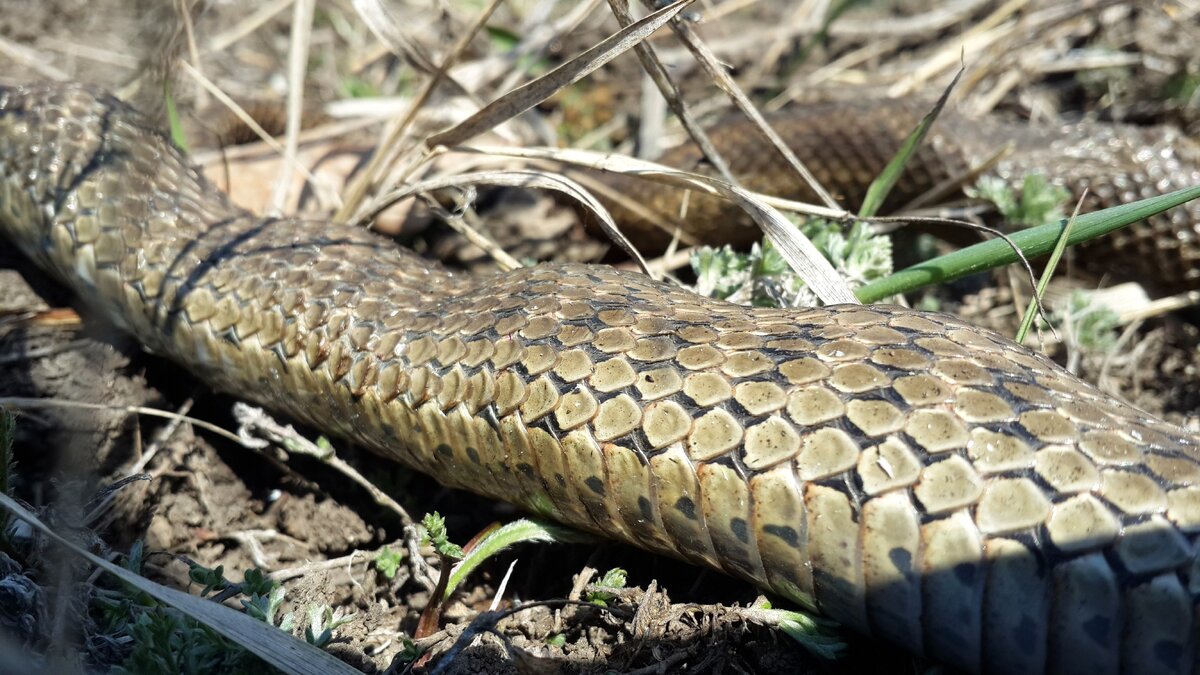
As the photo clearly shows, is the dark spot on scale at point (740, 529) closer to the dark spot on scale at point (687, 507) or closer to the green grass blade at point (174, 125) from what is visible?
the dark spot on scale at point (687, 507)

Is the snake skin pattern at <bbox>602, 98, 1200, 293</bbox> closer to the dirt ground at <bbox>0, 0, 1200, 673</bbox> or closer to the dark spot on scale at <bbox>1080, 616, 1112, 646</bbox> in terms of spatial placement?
the dirt ground at <bbox>0, 0, 1200, 673</bbox>

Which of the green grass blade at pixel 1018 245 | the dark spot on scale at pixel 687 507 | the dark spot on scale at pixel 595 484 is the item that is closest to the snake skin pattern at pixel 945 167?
the green grass blade at pixel 1018 245

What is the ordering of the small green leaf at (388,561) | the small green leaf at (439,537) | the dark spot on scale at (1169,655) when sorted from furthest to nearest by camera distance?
the small green leaf at (388,561)
the small green leaf at (439,537)
the dark spot on scale at (1169,655)

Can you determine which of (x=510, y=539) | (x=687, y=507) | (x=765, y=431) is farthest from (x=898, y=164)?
(x=510, y=539)

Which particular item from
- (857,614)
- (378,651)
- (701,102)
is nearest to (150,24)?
(378,651)

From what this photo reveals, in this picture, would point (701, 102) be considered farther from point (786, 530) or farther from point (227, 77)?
point (786, 530)

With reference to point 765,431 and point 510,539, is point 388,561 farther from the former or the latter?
point 765,431

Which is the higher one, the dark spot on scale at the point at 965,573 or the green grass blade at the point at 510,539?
the dark spot on scale at the point at 965,573
